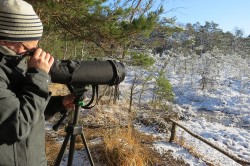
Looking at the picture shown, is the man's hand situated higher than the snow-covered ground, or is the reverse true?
the man's hand

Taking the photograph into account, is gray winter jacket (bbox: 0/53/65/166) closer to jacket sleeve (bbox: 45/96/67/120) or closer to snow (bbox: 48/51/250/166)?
jacket sleeve (bbox: 45/96/67/120)

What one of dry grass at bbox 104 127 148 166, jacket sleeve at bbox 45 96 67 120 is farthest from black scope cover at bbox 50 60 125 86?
dry grass at bbox 104 127 148 166

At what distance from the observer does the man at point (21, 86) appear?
130 centimetres

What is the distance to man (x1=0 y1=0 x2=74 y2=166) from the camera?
4.26 feet

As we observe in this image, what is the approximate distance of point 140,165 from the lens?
3898 mm

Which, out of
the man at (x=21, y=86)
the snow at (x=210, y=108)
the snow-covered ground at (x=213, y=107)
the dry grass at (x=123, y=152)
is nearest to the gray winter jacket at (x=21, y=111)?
the man at (x=21, y=86)

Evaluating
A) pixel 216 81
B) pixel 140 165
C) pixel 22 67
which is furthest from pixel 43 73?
pixel 216 81

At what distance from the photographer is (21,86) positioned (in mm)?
1428

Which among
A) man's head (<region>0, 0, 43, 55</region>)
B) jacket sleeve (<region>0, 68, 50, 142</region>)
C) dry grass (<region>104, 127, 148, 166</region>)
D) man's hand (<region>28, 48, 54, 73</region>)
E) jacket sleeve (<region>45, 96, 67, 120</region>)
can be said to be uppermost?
man's head (<region>0, 0, 43, 55</region>)

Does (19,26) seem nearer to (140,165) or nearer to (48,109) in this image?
(48,109)

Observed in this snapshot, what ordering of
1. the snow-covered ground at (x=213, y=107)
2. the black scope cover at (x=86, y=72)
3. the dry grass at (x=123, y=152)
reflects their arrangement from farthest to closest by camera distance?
the snow-covered ground at (x=213, y=107) < the dry grass at (x=123, y=152) < the black scope cover at (x=86, y=72)

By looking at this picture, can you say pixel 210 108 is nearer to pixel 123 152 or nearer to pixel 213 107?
pixel 213 107

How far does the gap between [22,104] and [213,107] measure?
1752cm

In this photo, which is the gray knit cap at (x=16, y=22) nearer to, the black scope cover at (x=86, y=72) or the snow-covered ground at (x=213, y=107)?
the black scope cover at (x=86, y=72)
